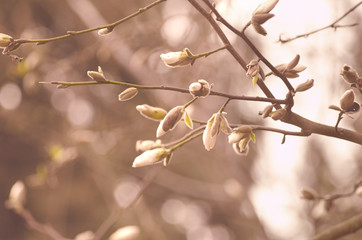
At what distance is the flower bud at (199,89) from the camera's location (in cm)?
64

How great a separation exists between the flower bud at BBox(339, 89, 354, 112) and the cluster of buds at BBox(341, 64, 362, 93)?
0.04 m

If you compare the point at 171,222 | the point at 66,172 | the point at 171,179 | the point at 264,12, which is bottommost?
the point at 171,222

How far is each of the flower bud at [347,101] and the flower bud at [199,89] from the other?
0.23 m

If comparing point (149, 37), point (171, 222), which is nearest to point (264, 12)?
point (149, 37)

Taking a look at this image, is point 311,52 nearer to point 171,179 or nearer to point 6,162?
point 171,179

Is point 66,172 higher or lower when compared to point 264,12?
lower

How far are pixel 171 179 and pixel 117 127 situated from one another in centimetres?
70

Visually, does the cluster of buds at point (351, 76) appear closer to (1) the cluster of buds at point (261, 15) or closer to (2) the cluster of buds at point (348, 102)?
(2) the cluster of buds at point (348, 102)

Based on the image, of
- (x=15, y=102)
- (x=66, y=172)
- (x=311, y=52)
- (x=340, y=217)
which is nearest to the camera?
(x=340, y=217)

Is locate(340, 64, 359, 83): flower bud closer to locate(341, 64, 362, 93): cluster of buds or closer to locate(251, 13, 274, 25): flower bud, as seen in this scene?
locate(341, 64, 362, 93): cluster of buds

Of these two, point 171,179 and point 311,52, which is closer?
point 311,52

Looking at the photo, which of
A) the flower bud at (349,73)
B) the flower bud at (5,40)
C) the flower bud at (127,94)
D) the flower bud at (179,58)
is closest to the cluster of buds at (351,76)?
the flower bud at (349,73)

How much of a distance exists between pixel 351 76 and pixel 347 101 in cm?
6

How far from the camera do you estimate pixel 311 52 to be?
2.18m
